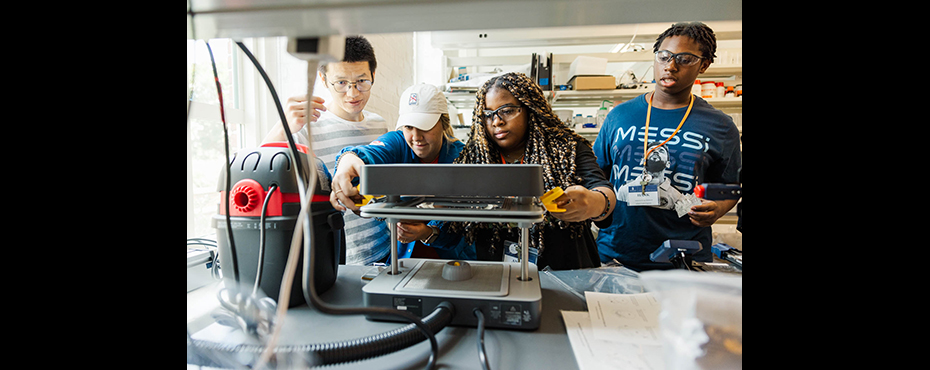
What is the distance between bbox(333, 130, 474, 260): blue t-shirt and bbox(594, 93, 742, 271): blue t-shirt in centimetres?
61

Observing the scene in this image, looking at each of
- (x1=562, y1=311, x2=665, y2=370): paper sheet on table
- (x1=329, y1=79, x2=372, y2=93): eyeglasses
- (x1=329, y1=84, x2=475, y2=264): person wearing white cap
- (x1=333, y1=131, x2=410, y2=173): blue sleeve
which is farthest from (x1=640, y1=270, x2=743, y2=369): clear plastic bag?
(x1=329, y1=79, x2=372, y2=93): eyeglasses

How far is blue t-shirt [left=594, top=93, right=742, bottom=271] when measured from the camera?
1289mm

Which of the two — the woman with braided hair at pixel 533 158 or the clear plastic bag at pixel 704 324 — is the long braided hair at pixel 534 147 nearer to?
the woman with braided hair at pixel 533 158

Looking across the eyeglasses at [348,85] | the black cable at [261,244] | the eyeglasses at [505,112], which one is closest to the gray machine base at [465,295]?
the black cable at [261,244]

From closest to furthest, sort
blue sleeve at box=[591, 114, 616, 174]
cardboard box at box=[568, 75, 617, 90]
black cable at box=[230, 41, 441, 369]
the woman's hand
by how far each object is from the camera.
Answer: black cable at box=[230, 41, 441, 369], the woman's hand, blue sleeve at box=[591, 114, 616, 174], cardboard box at box=[568, 75, 617, 90]

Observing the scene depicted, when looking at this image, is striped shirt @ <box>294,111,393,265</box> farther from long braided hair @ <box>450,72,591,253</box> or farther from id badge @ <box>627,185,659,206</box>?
id badge @ <box>627,185,659,206</box>

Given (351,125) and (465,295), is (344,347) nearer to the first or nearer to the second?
(465,295)

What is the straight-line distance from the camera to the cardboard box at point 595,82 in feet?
6.82
